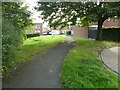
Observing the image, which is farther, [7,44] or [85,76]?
[85,76]

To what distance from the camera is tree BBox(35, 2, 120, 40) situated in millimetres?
22828

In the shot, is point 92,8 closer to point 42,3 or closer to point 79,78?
point 42,3

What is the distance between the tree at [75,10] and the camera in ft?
74.9

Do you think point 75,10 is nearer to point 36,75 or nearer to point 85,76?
point 85,76

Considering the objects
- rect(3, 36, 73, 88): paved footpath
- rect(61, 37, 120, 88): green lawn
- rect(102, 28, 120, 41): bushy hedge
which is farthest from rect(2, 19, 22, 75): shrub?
rect(102, 28, 120, 41): bushy hedge

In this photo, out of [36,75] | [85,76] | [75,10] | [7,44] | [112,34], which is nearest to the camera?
[7,44]

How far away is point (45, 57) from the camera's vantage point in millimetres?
15914

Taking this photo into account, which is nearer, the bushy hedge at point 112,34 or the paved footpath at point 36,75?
the paved footpath at point 36,75

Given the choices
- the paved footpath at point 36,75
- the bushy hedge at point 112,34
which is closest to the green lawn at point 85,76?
the paved footpath at point 36,75

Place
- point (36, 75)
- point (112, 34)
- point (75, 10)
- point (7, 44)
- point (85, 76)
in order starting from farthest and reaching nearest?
point (112, 34) < point (75, 10) < point (85, 76) < point (36, 75) < point (7, 44)

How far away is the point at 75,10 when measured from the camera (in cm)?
2425

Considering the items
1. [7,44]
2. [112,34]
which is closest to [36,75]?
[7,44]

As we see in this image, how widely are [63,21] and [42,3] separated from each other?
3853 millimetres

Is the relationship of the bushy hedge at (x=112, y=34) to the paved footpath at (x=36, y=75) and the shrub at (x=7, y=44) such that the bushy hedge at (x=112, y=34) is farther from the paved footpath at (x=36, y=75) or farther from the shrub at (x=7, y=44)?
the shrub at (x=7, y=44)
